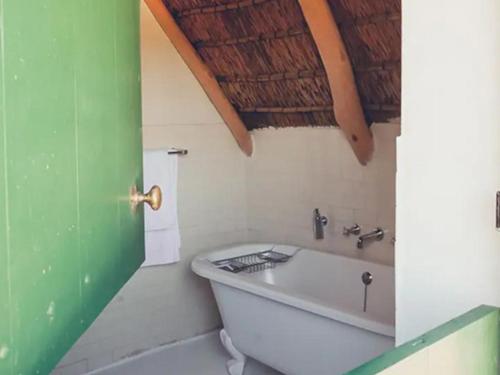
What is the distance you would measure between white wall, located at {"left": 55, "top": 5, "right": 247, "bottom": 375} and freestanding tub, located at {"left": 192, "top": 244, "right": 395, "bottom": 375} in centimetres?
42

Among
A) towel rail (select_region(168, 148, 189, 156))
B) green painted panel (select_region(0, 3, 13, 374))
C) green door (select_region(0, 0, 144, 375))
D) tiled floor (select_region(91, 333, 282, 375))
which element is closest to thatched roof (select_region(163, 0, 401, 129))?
towel rail (select_region(168, 148, 189, 156))

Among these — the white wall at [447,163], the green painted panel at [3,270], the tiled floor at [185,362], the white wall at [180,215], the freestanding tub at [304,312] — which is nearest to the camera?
the green painted panel at [3,270]

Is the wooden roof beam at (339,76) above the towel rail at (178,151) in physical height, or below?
above

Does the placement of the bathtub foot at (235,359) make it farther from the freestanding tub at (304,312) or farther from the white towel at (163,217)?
the white towel at (163,217)

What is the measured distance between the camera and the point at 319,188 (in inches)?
165

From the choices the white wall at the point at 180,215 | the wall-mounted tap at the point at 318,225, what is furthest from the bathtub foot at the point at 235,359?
the wall-mounted tap at the point at 318,225

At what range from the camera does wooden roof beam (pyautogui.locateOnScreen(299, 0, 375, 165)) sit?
320 cm

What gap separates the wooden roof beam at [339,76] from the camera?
10.5 ft

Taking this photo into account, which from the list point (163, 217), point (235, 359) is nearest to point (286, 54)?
point (163, 217)

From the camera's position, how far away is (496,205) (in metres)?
1.42

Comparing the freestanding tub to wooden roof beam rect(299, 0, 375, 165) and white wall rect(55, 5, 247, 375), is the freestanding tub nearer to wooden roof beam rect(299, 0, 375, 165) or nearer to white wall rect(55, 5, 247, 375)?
white wall rect(55, 5, 247, 375)

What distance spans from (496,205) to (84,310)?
0.94 meters

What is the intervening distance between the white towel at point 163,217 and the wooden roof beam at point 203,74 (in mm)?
529

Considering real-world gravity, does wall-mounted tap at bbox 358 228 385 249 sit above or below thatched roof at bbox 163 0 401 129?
below
